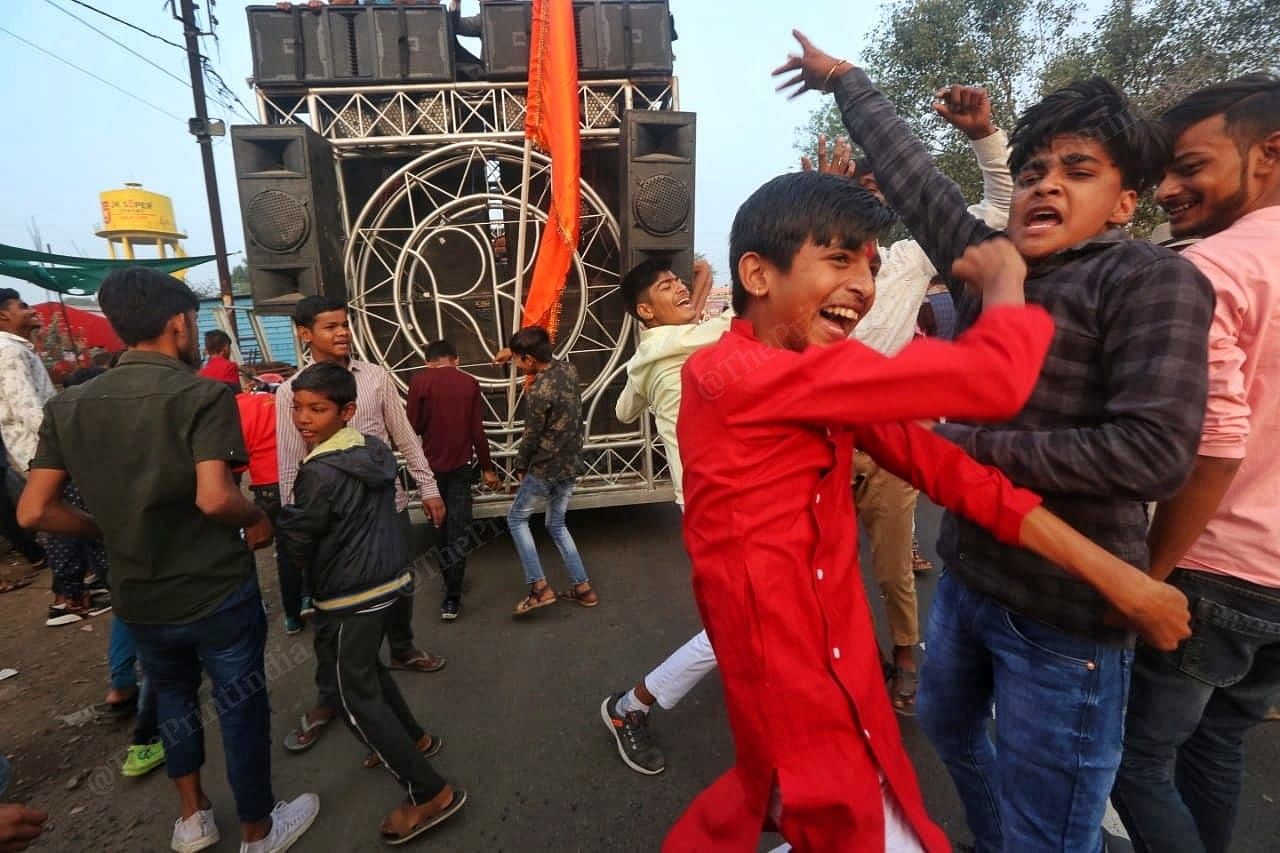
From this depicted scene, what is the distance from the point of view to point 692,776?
2.34 m

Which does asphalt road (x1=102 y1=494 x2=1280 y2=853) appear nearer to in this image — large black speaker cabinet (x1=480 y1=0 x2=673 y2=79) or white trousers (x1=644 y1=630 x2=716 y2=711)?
white trousers (x1=644 y1=630 x2=716 y2=711)

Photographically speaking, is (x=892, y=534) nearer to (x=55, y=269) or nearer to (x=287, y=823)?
(x=287, y=823)

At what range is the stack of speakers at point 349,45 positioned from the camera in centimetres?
440

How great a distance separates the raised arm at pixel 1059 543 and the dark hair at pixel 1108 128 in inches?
26.4

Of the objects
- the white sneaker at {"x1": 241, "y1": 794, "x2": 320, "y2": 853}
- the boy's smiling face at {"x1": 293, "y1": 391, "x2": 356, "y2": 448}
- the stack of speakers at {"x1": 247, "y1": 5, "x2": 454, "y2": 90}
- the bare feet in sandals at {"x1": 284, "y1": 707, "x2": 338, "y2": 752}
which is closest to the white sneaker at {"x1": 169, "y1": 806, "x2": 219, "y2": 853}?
the white sneaker at {"x1": 241, "y1": 794, "x2": 320, "y2": 853}

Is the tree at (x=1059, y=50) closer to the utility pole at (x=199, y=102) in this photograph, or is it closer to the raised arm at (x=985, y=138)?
the raised arm at (x=985, y=138)

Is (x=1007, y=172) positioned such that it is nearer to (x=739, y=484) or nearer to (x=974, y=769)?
(x=739, y=484)

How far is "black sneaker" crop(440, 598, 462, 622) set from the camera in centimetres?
372

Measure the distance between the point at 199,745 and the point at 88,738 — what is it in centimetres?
137

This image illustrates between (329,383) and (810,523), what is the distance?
187cm

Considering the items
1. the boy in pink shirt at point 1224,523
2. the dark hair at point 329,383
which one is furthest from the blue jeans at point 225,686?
the boy in pink shirt at point 1224,523

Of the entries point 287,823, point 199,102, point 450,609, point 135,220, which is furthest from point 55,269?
point 135,220

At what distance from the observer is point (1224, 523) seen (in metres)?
1.32

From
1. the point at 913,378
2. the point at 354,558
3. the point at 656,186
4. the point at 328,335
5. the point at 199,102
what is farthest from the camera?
the point at 199,102
